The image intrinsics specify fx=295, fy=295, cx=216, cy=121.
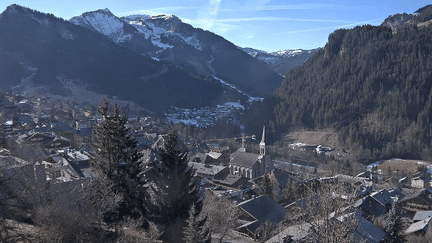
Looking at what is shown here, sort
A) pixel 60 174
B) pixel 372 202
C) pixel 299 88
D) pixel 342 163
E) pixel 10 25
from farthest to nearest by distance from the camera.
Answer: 1. pixel 10 25
2. pixel 299 88
3. pixel 342 163
4. pixel 372 202
5. pixel 60 174

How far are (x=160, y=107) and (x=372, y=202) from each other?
5206 inches

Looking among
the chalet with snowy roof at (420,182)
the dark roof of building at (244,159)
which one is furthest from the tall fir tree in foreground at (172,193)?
the chalet with snowy roof at (420,182)

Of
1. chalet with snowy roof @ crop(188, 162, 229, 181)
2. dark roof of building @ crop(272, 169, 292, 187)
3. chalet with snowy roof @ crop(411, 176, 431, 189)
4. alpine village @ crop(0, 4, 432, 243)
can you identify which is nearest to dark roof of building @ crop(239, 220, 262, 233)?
alpine village @ crop(0, 4, 432, 243)

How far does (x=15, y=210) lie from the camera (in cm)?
1505

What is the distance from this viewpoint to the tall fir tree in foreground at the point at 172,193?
690 inches

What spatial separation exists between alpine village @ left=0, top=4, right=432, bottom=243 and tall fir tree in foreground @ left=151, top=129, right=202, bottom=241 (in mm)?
82

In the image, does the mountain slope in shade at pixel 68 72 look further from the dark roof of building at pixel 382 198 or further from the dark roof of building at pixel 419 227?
the dark roof of building at pixel 419 227

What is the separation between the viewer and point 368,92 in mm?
125875

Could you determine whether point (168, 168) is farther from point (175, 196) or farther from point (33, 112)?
point (33, 112)

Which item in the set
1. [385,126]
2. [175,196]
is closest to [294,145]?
[385,126]

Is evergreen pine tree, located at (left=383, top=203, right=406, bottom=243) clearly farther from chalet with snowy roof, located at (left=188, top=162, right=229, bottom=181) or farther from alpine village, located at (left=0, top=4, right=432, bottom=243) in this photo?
chalet with snowy roof, located at (left=188, top=162, right=229, bottom=181)

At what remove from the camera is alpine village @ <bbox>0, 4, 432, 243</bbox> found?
1567 centimetres

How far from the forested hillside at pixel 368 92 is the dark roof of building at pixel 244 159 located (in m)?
55.0

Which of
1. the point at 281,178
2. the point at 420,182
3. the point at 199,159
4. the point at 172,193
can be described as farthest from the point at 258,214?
the point at 420,182
